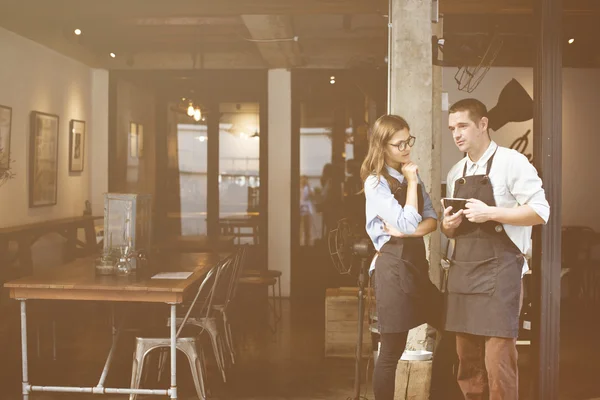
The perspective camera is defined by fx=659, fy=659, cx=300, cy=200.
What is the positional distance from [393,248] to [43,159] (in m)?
5.69

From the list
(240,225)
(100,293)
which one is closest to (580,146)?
(240,225)

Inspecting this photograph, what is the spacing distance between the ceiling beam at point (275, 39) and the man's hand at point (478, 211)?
3587mm

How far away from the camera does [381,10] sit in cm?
537

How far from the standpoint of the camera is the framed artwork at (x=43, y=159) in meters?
7.43

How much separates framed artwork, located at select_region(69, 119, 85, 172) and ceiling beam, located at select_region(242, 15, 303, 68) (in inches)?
102

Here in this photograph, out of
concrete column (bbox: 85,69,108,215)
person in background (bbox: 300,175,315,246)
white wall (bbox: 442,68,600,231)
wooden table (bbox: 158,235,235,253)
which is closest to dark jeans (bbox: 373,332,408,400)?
wooden table (bbox: 158,235,235,253)

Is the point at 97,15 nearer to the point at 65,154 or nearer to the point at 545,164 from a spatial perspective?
the point at 65,154

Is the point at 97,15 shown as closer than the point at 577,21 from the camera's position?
Yes

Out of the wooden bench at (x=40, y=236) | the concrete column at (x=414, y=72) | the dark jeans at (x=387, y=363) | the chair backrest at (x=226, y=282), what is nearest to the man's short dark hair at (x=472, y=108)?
the concrete column at (x=414, y=72)

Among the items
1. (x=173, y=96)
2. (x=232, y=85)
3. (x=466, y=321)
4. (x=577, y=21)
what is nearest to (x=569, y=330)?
(x=577, y=21)

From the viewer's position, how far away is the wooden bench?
6418 millimetres

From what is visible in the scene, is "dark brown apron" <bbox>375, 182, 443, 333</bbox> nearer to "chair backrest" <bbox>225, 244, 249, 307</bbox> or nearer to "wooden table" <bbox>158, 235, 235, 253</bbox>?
"chair backrest" <bbox>225, 244, 249, 307</bbox>

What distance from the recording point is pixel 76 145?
8484 millimetres

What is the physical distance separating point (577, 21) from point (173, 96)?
5031 millimetres
